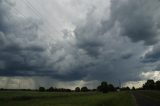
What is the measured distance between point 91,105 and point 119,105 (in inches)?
231

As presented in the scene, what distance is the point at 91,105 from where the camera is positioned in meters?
53.7

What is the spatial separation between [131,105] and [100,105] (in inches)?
225

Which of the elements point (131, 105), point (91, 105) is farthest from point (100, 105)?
point (131, 105)

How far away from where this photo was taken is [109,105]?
2215 inches

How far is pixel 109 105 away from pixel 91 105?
14.5 feet

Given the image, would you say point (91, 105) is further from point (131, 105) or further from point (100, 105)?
point (131, 105)

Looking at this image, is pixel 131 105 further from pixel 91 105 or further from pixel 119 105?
pixel 91 105

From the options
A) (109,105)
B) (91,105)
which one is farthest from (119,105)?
(91,105)

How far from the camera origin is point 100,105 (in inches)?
2146

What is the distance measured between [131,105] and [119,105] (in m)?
2.58

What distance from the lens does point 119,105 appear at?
5591 centimetres

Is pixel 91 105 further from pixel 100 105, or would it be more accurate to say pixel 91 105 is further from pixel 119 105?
pixel 119 105

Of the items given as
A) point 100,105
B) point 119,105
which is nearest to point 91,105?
point 100,105

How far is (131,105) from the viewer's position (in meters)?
54.3
